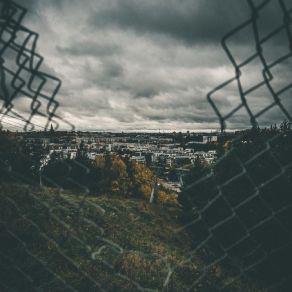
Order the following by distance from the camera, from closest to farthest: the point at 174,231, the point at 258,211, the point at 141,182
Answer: the point at 174,231
the point at 258,211
the point at 141,182

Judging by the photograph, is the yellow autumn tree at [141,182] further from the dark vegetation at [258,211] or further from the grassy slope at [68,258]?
the grassy slope at [68,258]

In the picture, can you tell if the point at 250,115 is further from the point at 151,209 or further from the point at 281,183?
the point at 151,209

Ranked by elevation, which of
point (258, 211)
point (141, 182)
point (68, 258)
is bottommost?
point (68, 258)

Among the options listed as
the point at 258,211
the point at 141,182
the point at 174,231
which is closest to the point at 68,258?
the point at 174,231

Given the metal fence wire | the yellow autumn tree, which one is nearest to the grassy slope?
the metal fence wire

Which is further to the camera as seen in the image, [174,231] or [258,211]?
[258,211]

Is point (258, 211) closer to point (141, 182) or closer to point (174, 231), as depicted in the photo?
point (174, 231)

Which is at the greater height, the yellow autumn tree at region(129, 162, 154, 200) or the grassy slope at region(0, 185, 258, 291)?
the yellow autumn tree at region(129, 162, 154, 200)

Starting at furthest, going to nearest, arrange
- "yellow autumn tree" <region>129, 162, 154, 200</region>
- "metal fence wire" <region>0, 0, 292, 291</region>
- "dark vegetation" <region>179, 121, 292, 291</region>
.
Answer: "yellow autumn tree" <region>129, 162, 154, 200</region>, "dark vegetation" <region>179, 121, 292, 291</region>, "metal fence wire" <region>0, 0, 292, 291</region>

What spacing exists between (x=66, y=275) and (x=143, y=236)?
755cm

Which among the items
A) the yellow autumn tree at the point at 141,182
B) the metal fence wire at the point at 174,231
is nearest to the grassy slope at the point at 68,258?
the metal fence wire at the point at 174,231

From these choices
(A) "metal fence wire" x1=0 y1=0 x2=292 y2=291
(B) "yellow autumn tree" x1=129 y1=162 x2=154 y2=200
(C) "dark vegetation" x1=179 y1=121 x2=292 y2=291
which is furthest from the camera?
(B) "yellow autumn tree" x1=129 y1=162 x2=154 y2=200

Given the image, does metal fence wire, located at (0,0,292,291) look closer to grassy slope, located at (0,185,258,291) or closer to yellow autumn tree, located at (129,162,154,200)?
grassy slope, located at (0,185,258,291)

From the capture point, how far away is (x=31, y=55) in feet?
3.84
